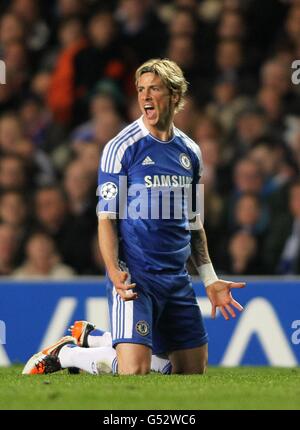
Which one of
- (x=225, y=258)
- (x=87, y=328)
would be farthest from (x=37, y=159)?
(x=87, y=328)

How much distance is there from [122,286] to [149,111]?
1.03 metres

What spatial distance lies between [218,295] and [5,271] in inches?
136

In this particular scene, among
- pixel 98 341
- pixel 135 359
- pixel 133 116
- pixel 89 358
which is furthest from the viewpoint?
pixel 133 116

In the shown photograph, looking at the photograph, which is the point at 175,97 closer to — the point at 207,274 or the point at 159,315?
the point at 207,274

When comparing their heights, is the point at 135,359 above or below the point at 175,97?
below

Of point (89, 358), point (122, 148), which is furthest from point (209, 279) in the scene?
point (122, 148)

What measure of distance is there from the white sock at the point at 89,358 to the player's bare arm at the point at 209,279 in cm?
63

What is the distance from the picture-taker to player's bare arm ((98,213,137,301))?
637 cm

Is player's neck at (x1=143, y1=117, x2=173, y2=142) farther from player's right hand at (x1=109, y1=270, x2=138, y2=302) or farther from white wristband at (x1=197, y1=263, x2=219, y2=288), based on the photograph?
player's right hand at (x1=109, y1=270, x2=138, y2=302)

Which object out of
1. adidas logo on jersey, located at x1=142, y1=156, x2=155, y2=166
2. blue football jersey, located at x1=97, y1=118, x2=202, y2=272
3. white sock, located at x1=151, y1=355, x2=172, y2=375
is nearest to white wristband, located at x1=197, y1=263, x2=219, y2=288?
blue football jersey, located at x1=97, y1=118, x2=202, y2=272

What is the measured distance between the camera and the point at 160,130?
6.92 m

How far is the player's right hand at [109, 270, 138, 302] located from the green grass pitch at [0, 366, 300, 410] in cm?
41

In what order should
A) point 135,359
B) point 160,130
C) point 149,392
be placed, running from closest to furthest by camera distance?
point 149,392 → point 135,359 → point 160,130

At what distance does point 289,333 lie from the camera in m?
8.69
